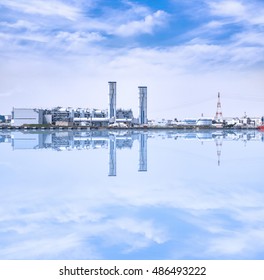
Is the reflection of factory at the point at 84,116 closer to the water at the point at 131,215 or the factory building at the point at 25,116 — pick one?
the factory building at the point at 25,116

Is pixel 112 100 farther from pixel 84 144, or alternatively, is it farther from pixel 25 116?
pixel 84 144

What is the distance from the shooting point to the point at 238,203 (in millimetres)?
2770

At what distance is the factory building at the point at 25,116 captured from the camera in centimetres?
3061

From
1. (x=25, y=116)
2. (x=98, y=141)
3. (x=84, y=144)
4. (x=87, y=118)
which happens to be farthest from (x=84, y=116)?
(x=84, y=144)

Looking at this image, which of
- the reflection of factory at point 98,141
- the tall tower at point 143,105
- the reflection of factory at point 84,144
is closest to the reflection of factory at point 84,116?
the tall tower at point 143,105

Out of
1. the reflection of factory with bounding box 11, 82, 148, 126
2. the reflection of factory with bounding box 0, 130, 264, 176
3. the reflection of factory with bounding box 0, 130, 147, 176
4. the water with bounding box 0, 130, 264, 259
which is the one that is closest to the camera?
the water with bounding box 0, 130, 264, 259

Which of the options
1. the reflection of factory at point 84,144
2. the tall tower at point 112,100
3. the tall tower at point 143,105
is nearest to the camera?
the reflection of factory at point 84,144

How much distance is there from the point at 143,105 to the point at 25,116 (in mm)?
10345

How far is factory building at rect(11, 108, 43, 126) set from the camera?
100 ft

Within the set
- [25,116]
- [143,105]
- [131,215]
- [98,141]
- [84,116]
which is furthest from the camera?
[84,116]

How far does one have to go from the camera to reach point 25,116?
30688mm

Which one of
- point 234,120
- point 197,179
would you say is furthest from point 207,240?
point 234,120

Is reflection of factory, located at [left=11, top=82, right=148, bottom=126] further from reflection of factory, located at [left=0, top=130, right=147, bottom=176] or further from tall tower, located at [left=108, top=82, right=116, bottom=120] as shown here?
reflection of factory, located at [left=0, top=130, right=147, bottom=176]

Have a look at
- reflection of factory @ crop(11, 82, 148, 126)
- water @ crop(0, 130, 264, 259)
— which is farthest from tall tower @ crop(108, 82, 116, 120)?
water @ crop(0, 130, 264, 259)
